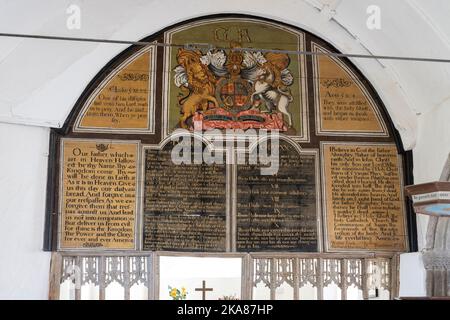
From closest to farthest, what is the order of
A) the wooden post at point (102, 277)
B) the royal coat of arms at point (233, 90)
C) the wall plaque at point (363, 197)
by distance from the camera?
1. the wooden post at point (102, 277)
2. the wall plaque at point (363, 197)
3. the royal coat of arms at point (233, 90)

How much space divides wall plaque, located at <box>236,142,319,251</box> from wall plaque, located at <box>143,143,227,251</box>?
241mm

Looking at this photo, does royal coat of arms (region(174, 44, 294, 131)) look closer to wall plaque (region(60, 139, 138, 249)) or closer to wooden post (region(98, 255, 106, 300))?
wall plaque (region(60, 139, 138, 249))

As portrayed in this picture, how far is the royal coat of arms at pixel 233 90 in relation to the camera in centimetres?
786

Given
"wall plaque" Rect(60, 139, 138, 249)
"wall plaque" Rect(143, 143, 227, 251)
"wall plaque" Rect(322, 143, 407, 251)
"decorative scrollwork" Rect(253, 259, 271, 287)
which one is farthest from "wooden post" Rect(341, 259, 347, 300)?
"wall plaque" Rect(60, 139, 138, 249)

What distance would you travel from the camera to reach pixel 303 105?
802 cm

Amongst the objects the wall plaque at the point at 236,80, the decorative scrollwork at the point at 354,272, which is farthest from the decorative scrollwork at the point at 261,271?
the wall plaque at the point at 236,80

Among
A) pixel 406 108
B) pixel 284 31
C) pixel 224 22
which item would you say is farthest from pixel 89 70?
pixel 406 108

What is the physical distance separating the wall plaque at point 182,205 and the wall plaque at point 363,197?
1.23 metres

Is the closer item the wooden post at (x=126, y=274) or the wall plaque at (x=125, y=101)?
the wooden post at (x=126, y=274)

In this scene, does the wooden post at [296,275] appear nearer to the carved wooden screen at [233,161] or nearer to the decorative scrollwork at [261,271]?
the carved wooden screen at [233,161]

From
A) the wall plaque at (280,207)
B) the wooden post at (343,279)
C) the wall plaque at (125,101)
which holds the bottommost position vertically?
the wooden post at (343,279)

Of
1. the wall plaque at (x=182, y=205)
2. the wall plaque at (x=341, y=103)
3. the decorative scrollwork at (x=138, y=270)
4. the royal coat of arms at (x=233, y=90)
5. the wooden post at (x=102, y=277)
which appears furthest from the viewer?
the wall plaque at (x=341, y=103)

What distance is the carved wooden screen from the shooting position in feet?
24.6

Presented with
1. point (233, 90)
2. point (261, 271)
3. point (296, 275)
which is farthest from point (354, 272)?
point (233, 90)
